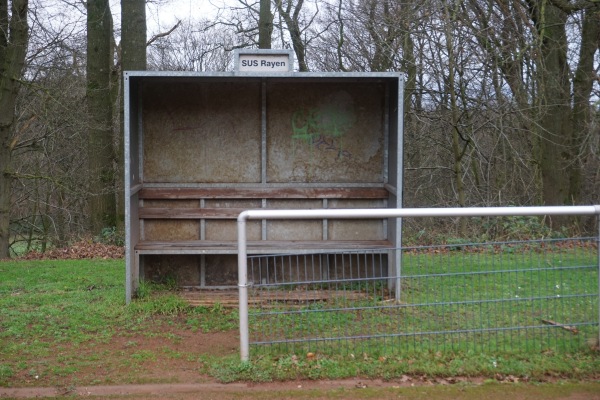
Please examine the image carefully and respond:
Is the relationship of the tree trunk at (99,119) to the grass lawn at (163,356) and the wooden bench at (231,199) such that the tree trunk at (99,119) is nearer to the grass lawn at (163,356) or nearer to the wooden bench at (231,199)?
the wooden bench at (231,199)

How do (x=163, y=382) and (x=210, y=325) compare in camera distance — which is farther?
(x=210, y=325)

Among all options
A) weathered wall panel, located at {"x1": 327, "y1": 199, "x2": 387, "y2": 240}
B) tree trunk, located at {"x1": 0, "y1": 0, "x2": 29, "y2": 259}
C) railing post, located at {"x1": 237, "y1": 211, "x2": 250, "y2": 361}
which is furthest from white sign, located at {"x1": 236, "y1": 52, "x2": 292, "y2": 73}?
tree trunk, located at {"x1": 0, "y1": 0, "x2": 29, "y2": 259}

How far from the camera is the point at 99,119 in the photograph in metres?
15.3

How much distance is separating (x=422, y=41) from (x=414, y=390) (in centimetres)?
1116

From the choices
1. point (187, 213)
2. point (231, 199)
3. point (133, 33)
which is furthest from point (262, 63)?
point (133, 33)

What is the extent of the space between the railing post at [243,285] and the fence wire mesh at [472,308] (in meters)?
0.13

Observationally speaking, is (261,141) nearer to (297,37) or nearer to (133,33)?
(133,33)

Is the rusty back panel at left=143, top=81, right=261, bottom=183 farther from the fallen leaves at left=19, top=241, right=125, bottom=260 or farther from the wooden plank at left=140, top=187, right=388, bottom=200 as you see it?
the fallen leaves at left=19, top=241, right=125, bottom=260

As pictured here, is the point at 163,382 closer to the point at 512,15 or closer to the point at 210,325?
the point at 210,325

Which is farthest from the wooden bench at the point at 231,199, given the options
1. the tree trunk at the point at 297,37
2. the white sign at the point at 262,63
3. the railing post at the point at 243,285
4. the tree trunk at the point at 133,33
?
the tree trunk at the point at 297,37

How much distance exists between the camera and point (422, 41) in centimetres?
1459

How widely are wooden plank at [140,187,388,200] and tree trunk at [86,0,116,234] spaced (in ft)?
24.4

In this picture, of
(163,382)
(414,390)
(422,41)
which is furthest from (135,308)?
(422,41)

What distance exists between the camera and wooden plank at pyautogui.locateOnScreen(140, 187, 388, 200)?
8234 mm
